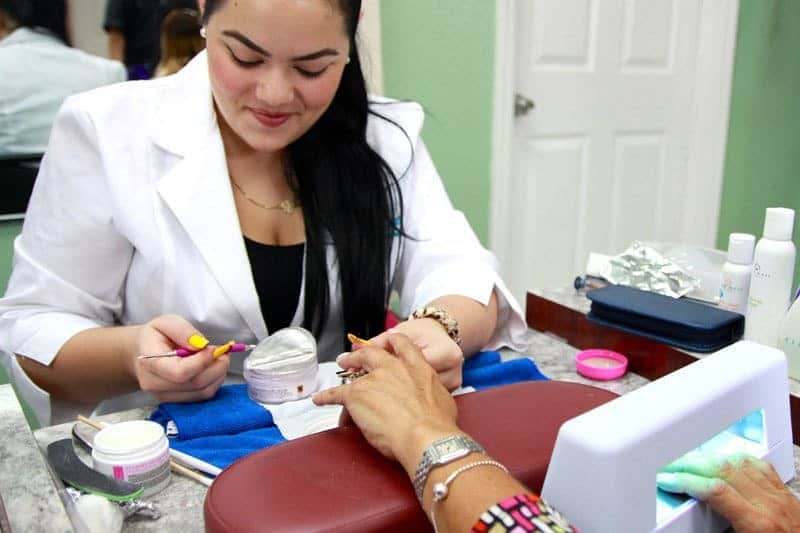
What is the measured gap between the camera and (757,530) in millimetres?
623

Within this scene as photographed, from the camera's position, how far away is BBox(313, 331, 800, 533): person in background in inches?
22.3

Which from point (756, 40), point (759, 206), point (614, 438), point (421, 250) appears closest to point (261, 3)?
point (421, 250)

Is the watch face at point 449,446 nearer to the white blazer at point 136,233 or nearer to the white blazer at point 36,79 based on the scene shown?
the white blazer at point 136,233

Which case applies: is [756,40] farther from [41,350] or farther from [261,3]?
[41,350]

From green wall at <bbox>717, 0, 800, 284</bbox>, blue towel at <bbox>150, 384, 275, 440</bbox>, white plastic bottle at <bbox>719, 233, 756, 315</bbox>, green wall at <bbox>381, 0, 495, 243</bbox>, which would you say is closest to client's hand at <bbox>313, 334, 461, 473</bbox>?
blue towel at <bbox>150, 384, 275, 440</bbox>

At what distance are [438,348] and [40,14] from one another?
144 centimetres

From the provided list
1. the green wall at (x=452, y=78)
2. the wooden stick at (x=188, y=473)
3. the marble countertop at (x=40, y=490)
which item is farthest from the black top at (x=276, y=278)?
the green wall at (x=452, y=78)

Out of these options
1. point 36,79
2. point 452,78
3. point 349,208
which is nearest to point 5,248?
point 36,79

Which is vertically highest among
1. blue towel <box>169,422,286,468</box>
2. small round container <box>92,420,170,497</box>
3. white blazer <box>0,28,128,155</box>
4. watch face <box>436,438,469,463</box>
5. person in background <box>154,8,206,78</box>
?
person in background <box>154,8,206,78</box>

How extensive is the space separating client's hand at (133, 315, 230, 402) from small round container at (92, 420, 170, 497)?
117 millimetres

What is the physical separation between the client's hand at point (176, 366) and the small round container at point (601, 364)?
532 millimetres

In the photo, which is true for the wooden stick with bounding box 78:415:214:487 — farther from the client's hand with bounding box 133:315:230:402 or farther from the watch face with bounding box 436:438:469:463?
the watch face with bounding box 436:438:469:463

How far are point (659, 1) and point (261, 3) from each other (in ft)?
7.88

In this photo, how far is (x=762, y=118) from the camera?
3.18 m
